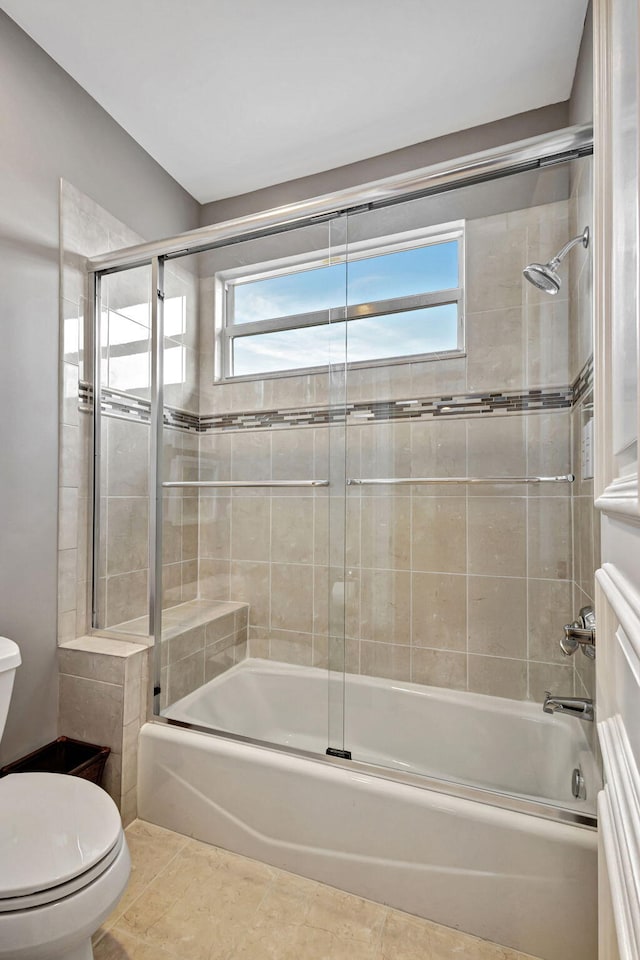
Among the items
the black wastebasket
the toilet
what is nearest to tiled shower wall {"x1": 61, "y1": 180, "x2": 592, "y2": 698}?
the black wastebasket

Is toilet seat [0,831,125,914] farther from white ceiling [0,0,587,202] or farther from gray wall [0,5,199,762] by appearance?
white ceiling [0,0,587,202]

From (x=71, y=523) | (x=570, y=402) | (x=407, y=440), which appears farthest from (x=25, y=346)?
(x=570, y=402)

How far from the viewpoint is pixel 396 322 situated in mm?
1802

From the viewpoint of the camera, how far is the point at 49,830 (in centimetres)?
113

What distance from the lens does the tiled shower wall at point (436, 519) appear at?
1.57 metres

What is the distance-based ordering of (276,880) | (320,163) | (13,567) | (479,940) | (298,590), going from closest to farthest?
(479,940) < (276,880) < (13,567) < (298,590) < (320,163)

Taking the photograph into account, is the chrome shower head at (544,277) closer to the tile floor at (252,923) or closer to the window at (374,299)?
the window at (374,299)

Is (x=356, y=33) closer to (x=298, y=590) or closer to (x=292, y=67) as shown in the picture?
(x=292, y=67)

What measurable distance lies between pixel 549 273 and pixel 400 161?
1166mm

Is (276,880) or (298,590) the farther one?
(298,590)

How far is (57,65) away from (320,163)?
3.57ft

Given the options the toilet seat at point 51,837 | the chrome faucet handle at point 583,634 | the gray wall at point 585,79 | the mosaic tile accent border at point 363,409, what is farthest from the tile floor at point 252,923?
the gray wall at point 585,79

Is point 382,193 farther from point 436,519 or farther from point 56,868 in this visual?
point 56,868

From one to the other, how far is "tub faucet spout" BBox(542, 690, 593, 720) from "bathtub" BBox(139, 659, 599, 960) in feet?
0.12
